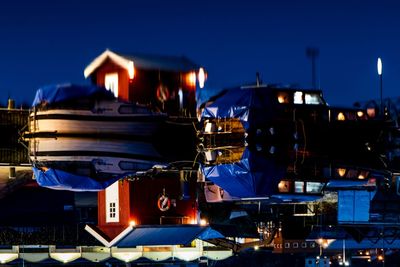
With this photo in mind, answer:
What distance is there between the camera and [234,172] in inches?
670

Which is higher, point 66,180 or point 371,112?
point 371,112

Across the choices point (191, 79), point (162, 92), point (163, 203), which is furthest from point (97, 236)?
point (191, 79)

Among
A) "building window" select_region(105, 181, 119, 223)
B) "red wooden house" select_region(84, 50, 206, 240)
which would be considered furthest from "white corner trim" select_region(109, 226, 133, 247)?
"building window" select_region(105, 181, 119, 223)

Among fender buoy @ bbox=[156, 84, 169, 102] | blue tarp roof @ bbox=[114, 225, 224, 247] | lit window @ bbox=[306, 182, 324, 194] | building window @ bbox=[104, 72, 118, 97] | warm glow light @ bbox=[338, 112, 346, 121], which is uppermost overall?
building window @ bbox=[104, 72, 118, 97]

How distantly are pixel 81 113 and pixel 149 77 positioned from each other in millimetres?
12105

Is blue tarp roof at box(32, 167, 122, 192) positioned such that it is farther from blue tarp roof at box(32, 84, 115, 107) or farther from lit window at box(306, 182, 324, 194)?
lit window at box(306, 182, 324, 194)

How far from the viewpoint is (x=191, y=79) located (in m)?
26.1

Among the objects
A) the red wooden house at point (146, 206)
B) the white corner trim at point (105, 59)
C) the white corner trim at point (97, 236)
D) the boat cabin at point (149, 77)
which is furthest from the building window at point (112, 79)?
the white corner trim at point (97, 236)

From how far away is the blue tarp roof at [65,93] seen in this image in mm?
16484

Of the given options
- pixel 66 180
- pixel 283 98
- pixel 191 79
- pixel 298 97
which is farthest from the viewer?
pixel 191 79

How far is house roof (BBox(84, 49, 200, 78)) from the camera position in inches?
1027

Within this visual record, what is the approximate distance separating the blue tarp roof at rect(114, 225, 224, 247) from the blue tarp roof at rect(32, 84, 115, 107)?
15.3m

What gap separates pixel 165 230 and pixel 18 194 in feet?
25.0

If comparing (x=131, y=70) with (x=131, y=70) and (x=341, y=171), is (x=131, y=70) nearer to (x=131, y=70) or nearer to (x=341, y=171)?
(x=131, y=70)
